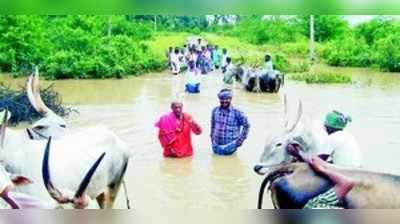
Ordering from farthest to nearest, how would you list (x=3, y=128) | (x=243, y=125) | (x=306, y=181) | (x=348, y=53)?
(x=348, y=53), (x=243, y=125), (x=306, y=181), (x=3, y=128)

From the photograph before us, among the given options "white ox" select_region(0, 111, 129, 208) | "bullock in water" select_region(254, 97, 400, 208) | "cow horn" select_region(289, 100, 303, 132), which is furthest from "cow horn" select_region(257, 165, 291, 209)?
"white ox" select_region(0, 111, 129, 208)

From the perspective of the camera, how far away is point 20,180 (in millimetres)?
3900

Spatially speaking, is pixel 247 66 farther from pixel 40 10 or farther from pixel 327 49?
pixel 40 10

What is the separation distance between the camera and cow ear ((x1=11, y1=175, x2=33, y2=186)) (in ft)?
12.8

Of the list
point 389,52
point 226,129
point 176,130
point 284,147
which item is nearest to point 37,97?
point 176,130

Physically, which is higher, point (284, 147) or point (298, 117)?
point (298, 117)

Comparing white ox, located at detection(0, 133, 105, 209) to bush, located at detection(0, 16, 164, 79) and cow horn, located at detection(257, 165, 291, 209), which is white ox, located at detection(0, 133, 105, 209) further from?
cow horn, located at detection(257, 165, 291, 209)

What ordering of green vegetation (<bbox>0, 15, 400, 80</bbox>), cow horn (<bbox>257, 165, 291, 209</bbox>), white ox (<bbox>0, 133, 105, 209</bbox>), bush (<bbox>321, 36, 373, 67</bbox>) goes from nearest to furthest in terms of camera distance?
white ox (<bbox>0, 133, 105, 209</bbox>) < cow horn (<bbox>257, 165, 291, 209</bbox>) < green vegetation (<bbox>0, 15, 400, 80</bbox>) < bush (<bbox>321, 36, 373, 67</bbox>)

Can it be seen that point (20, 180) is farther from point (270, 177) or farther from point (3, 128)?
point (270, 177)

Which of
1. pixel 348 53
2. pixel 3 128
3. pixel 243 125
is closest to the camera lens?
pixel 3 128

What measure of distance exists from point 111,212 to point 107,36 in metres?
0.79

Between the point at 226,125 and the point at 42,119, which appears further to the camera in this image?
the point at 226,125

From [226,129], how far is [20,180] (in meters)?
0.92

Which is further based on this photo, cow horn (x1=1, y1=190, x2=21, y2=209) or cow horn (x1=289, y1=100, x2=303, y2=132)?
cow horn (x1=289, y1=100, x2=303, y2=132)
